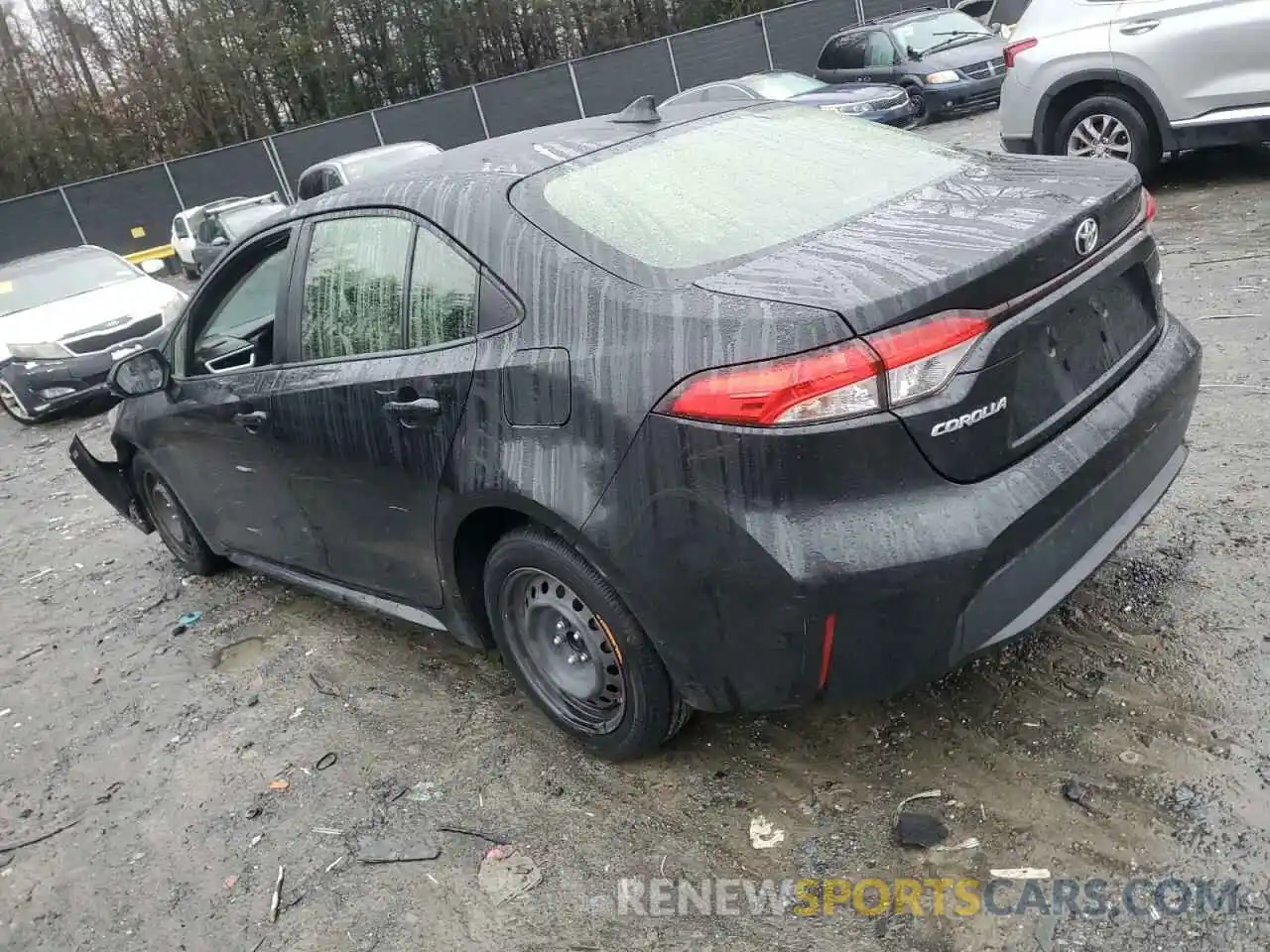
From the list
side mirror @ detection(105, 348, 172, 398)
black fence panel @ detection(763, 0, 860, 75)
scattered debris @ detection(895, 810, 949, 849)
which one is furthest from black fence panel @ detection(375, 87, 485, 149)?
scattered debris @ detection(895, 810, 949, 849)

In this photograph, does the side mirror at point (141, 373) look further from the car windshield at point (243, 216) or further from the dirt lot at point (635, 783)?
the car windshield at point (243, 216)

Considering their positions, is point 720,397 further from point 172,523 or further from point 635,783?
point 172,523

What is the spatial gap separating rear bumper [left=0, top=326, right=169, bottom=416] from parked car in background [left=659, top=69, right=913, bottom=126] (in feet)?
26.8

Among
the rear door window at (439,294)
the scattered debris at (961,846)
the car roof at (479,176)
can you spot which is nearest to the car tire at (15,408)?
the car roof at (479,176)

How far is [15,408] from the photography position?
9.83 metres

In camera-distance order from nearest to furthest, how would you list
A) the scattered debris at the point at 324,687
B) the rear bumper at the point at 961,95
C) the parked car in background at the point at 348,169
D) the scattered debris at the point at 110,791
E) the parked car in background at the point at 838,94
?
the scattered debris at the point at 110,791 < the scattered debris at the point at 324,687 < the parked car in background at the point at 348,169 < the parked car in background at the point at 838,94 < the rear bumper at the point at 961,95

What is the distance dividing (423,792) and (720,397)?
5.44ft

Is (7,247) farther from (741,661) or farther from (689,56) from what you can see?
(741,661)

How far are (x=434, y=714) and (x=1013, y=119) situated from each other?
6.59m

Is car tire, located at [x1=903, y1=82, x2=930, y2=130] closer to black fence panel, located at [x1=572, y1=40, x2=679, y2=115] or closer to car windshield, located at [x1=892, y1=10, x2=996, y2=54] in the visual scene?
car windshield, located at [x1=892, y1=10, x2=996, y2=54]

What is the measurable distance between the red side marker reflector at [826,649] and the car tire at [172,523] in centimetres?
337

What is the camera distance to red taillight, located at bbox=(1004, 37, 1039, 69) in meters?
7.57

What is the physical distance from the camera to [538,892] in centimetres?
264

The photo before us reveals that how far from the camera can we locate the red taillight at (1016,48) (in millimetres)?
7570
